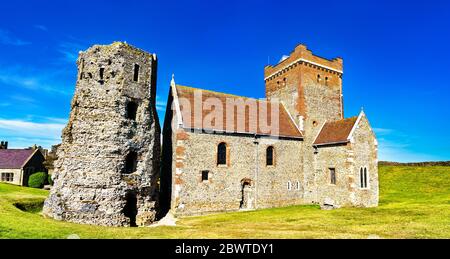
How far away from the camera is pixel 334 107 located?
33438 mm

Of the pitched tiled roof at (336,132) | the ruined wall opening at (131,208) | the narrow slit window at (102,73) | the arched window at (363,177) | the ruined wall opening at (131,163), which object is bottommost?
the ruined wall opening at (131,208)

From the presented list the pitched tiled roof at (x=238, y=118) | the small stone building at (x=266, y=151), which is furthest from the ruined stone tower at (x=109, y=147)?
the pitched tiled roof at (x=238, y=118)

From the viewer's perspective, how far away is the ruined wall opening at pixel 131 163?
75.0ft

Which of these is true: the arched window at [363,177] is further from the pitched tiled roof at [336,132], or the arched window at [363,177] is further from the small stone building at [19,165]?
the small stone building at [19,165]

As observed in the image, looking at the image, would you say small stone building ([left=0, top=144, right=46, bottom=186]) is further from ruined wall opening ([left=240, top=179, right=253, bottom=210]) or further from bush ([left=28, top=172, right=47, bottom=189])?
ruined wall opening ([left=240, top=179, right=253, bottom=210])

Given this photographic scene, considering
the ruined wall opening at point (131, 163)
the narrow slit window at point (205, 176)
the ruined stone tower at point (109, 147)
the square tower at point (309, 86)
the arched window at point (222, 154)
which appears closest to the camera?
the ruined stone tower at point (109, 147)

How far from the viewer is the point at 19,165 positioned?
147 feet

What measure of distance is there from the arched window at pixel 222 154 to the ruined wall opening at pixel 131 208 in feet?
24.9

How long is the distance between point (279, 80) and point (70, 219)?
2562 centimetres

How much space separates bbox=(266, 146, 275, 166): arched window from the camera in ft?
91.8

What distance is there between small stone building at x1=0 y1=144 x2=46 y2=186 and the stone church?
95.9 ft

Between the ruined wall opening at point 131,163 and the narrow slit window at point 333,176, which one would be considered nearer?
the ruined wall opening at point 131,163

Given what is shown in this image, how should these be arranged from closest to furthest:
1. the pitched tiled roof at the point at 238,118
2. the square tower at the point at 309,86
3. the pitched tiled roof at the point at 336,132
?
the pitched tiled roof at the point at 238,118
the pitched tiled roof at the point at 336,132
the square tower at the point at 309,86

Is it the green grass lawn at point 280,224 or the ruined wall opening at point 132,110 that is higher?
the ruined wall opening at point 132,110
